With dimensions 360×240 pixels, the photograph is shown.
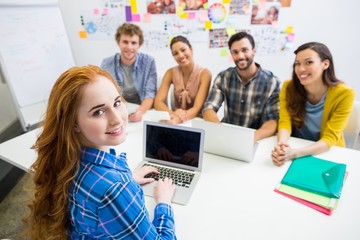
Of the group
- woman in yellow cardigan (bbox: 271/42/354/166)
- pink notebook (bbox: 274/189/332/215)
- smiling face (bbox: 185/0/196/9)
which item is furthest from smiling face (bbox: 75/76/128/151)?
smiling face (bbox: 185/0/196/9)

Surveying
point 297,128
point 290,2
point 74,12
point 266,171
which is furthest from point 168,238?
point 74,12

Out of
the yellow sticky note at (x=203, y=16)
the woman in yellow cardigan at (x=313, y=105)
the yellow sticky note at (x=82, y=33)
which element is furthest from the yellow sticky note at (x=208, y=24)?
the yellow sticky note at (x=82, y=33)

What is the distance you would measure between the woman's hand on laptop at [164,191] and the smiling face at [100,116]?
0.31 metres

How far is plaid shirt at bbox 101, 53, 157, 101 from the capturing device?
7.27ft

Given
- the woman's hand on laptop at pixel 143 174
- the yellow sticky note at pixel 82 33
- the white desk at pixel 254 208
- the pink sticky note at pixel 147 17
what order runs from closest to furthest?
1. the white desk at pixel 254 208
2. the woman's hand on laptop at pixel 143 174
3. the pink sticky note at pixel 147 17
4. the yellow sticky note at pixel 82 33

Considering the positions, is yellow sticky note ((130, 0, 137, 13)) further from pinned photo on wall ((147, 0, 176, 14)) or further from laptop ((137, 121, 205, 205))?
laptop ((137, 121, 205, 205))

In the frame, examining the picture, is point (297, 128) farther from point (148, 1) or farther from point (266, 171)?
point (148, 1)

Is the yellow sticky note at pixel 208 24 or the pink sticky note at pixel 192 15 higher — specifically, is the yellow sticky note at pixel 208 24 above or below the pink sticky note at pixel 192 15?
below

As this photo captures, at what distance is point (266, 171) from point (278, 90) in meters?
0.73

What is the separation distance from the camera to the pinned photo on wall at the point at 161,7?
272 cm

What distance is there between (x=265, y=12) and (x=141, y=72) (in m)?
1.31

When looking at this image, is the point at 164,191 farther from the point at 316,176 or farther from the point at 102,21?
the point at 102,21

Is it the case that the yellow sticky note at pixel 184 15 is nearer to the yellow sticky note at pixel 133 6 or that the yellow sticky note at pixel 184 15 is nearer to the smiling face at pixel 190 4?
the smiling face at pixel 190 4

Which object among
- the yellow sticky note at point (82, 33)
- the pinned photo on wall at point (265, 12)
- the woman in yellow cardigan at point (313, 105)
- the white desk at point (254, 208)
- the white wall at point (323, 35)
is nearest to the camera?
the white desk at point (254, 208)
